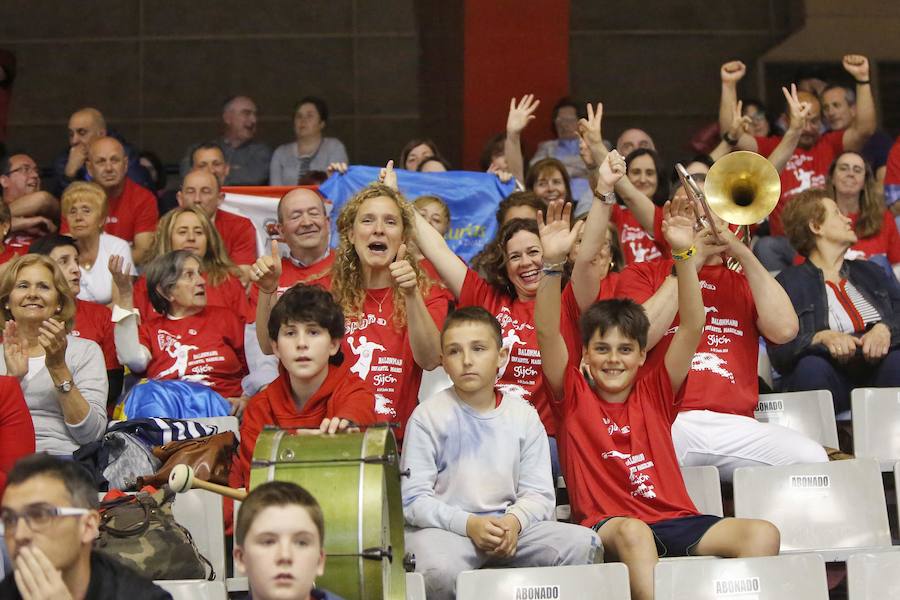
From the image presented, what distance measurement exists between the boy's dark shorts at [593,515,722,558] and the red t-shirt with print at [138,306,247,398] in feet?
6.43

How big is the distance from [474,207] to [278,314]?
3139mm

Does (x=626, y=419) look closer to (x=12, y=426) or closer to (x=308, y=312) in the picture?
(x=308, y=312)

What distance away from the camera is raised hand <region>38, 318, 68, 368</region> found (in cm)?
448

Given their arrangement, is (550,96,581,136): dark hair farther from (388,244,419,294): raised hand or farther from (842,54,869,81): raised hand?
(388,244,419,294): raised hand

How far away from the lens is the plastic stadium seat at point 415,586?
3656 mm

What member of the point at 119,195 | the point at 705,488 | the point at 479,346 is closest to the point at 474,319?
the point at 479,346

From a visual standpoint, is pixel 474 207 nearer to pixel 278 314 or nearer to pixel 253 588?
pixel 278 314

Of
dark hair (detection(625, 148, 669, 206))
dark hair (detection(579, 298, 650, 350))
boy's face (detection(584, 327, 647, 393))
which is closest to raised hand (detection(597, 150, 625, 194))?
dark hair (detection(579, 298, 650, 350))

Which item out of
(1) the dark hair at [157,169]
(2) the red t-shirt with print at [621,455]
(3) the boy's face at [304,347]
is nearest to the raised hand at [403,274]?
(3) the boy's face at [304,347]

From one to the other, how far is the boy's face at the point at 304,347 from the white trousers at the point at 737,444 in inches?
55.5

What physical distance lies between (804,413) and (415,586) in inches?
84.6

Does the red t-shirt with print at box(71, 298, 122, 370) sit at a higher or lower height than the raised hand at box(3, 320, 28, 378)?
higher

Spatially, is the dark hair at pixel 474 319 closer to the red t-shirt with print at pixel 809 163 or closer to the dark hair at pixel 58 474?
the dark hair at pixel 58 474

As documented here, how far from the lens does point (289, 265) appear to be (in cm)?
579
